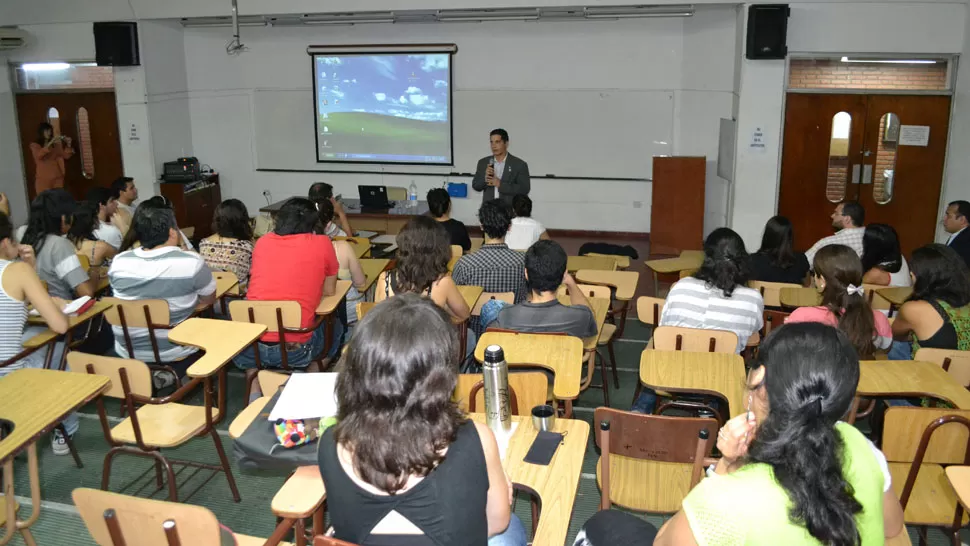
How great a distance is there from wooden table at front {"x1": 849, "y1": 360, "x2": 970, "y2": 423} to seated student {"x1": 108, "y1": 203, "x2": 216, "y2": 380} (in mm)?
3345

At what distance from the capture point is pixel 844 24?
24.0 feet

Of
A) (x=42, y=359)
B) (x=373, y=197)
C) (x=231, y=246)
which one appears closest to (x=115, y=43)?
(x=373, y=197)

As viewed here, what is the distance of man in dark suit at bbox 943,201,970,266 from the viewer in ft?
18.2

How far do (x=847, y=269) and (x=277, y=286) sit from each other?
2.92 metres

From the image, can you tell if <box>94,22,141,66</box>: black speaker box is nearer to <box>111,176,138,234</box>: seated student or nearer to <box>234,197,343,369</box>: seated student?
<box>111,176,138,234</box>: seated student

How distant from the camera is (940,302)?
3.71 m

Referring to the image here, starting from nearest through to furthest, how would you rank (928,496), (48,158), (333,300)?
(928,496) → (333,300) → (48,158)

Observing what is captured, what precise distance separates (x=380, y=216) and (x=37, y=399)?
5624 millimetres

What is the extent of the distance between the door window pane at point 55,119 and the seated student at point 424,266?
25.9 feet

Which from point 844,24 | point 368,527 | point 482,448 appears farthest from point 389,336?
point 844,24

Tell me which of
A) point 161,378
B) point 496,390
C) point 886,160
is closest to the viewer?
point 496,390

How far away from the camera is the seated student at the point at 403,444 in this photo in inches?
70.4

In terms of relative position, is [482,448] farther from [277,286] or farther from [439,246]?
[277,286]

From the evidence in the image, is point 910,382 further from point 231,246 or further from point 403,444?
point 231,246
